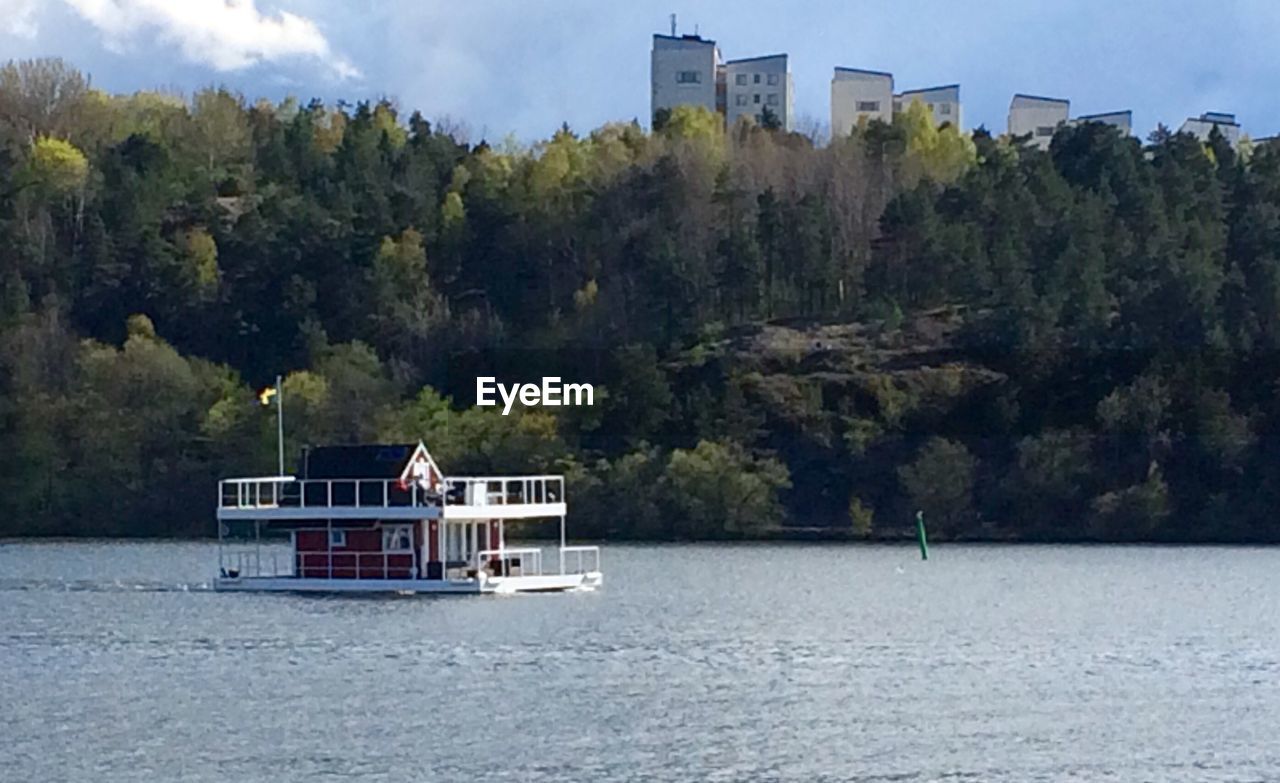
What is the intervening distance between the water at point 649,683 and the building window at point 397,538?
1814 mm

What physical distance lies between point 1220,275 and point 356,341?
46.1 meters

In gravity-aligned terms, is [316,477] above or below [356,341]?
below

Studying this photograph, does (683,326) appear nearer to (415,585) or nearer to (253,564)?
(253,564)

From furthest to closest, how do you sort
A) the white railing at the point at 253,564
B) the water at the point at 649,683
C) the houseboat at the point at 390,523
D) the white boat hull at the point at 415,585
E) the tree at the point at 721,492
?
the tree at the point at 721,492 → the white railing at the point at 253,564 → the white boat hull at the point at 415,585 → the houseboat at the point at 390,523 → the water at the point at 649,683

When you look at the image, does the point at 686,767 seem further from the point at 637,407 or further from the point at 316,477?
the point at 637,407

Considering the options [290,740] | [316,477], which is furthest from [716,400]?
[290,740]

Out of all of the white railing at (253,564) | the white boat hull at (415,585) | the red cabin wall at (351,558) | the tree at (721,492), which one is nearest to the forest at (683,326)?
the tree at (721,492)

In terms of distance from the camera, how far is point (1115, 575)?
103m

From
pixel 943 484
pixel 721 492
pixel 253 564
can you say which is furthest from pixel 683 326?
pixel 253 564

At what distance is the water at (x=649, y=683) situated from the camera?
156ft

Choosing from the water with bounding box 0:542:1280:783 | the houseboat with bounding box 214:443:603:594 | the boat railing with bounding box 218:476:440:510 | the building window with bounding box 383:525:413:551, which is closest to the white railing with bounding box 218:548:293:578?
the water with bounding box 0:542:1280:783

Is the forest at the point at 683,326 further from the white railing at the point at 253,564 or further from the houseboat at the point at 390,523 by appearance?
the houseboat at the point at 390,523

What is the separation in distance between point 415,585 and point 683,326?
68.0 meters

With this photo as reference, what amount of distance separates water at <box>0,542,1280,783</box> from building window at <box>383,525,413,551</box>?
1.81m
